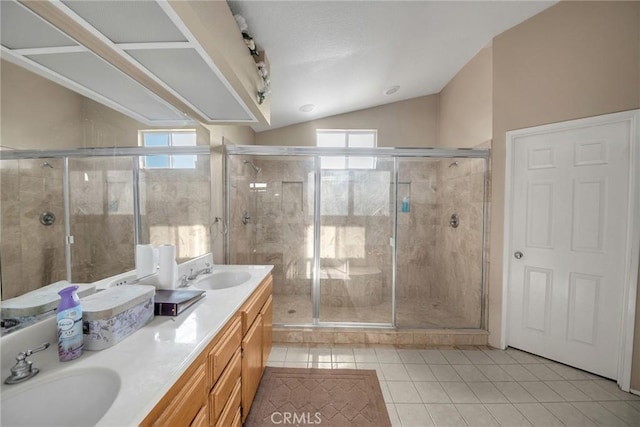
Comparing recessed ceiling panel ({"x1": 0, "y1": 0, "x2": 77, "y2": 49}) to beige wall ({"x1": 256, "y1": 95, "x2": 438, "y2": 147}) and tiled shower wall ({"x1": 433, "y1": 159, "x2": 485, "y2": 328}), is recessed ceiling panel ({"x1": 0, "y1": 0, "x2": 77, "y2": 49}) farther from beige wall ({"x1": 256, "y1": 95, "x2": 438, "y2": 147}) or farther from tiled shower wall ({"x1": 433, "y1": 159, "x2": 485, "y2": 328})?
tiled shower wall ({"x1": 433, "y1": 159, "x2": 485, "y2": 328})

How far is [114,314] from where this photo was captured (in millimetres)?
852

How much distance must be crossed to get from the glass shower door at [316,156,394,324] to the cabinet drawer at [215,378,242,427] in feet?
5.75

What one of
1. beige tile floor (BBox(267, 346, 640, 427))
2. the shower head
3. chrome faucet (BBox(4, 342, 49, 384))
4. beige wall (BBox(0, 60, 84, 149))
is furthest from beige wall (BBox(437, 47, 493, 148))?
chrome faucet (BBox(4, 342, 49, 384))

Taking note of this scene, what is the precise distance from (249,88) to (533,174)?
2614 mm

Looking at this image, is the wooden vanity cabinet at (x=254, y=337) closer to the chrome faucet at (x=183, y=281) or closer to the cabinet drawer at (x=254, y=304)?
the cabinet drawer at (x=254, y=304)

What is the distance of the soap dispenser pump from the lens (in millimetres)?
756

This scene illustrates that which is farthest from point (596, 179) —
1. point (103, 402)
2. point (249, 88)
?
point (103, 402)

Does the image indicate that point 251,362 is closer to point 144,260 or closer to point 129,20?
point 144,260

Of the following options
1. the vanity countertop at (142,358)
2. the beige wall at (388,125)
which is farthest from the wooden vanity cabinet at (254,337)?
the beige wall at (388,125)

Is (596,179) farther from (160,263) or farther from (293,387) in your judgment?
(160,263)

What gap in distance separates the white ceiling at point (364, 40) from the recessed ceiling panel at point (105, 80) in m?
0.81

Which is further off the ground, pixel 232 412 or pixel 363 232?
pixel 363 232

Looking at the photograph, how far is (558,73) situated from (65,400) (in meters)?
3.61

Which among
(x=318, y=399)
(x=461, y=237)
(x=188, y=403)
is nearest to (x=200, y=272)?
(x=188, y=403)
